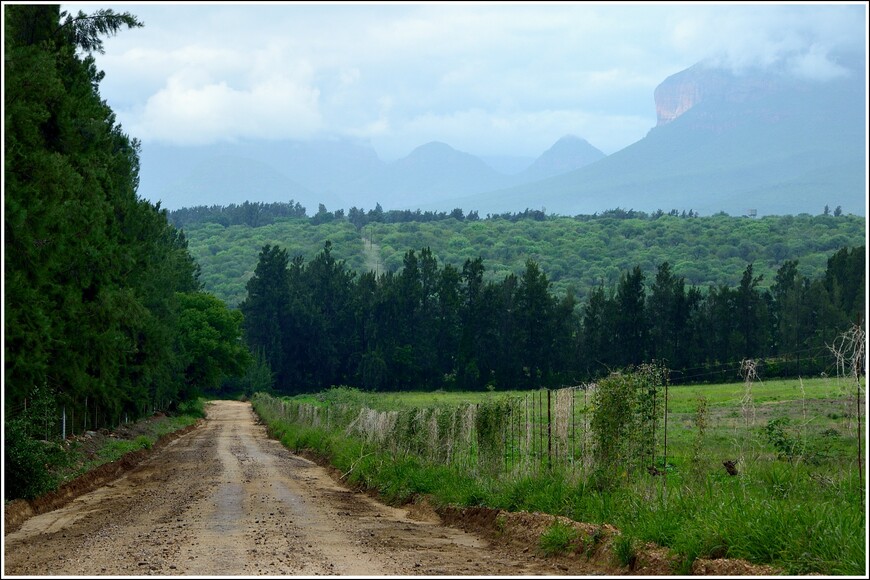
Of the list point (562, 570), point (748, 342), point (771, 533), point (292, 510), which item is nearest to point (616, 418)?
point (562, 570)

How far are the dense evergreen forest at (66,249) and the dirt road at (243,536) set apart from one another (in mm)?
2931

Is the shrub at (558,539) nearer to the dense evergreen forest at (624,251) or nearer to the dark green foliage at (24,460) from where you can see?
the dark green foliage at (24,460)

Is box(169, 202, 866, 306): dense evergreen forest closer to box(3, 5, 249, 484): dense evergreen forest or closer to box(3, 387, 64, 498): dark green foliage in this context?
box(3, 5, 249, 484): dense evergreen forest

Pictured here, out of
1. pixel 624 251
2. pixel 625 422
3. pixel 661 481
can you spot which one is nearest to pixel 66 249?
pixel 625 422

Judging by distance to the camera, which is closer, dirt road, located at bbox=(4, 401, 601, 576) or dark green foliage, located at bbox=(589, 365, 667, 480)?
dirt road, located at bbox=(4, 401, 601, 576)

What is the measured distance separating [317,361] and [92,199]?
286 feet

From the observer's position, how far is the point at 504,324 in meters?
102

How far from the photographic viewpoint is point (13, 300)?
16703mm

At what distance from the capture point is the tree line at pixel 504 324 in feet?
294

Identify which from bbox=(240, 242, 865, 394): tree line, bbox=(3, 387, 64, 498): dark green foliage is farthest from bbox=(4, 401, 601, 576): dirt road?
bbox=(240, 242, 865, 394): tree line

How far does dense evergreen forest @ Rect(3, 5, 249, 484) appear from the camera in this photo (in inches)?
665

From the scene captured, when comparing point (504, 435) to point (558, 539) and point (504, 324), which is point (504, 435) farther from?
point (504, 324)

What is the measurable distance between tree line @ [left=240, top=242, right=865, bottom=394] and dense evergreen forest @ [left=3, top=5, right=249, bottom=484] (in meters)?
49.0

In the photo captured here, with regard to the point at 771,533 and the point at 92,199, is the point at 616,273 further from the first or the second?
the point at 771,533
